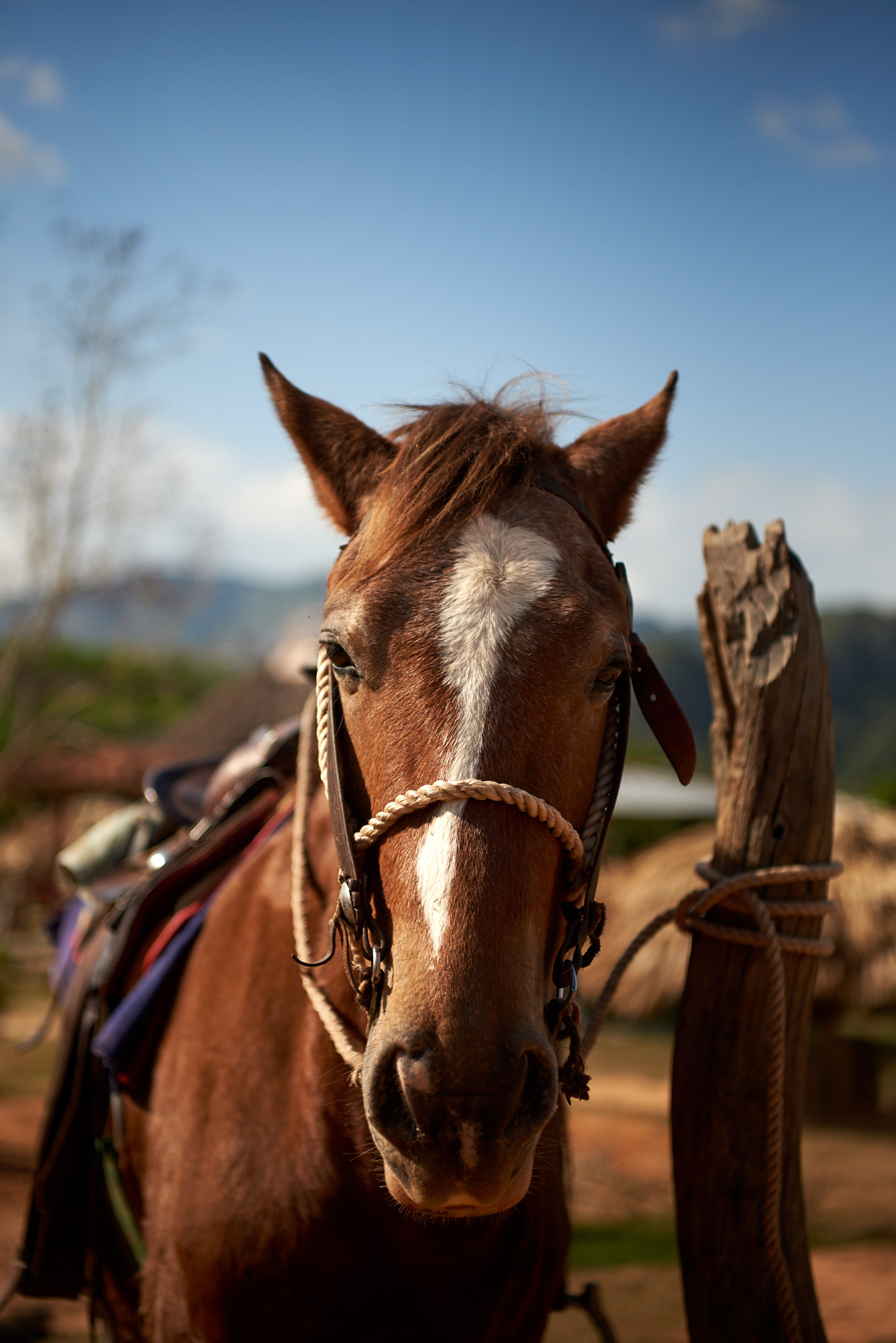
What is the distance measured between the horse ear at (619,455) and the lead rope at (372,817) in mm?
515

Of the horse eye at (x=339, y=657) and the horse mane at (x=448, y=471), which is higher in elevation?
the horse mane at (x=448, y=471)

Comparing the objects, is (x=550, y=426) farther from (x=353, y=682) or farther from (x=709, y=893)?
(x=709, y=893)

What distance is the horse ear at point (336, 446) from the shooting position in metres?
1.86

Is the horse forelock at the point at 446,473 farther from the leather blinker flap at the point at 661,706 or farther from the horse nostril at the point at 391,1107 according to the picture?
the horse nostril at the point at 391,1107

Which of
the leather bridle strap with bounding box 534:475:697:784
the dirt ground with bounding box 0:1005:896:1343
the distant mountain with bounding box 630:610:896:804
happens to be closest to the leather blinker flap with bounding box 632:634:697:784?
the leather bridle strap with bounding box 534:475:697:784

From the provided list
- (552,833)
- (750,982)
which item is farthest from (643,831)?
(552,833)

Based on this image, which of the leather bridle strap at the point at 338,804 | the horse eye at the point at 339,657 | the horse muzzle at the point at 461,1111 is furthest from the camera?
the horse eye at the point at 339,657

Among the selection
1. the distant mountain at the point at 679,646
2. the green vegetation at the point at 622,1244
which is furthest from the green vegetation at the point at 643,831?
the green vegetation at the point at 622,1244

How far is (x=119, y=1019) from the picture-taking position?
2.06 meters

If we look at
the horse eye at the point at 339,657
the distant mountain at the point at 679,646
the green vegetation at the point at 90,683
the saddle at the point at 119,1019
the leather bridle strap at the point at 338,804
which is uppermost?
the distant mountain at the point at 679,646

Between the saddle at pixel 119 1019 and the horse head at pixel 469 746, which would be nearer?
the horse head at pixel 469 746

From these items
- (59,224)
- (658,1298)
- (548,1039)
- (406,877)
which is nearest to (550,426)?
(406,877)

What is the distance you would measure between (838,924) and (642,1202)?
3066 mm

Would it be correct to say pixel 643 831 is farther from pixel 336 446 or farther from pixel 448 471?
pixel 448 471
